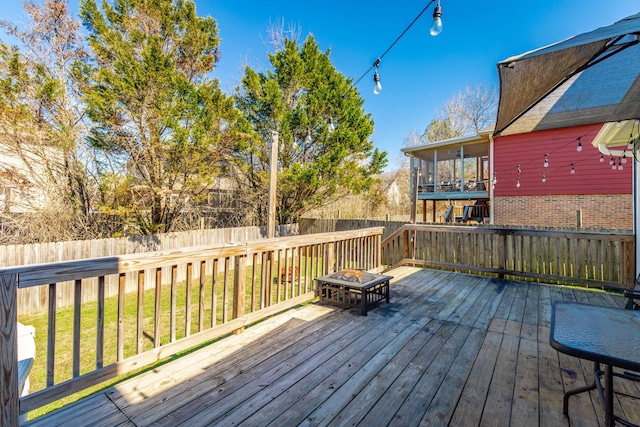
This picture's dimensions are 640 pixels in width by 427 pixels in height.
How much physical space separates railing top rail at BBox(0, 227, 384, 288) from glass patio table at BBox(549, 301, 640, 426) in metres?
2.29

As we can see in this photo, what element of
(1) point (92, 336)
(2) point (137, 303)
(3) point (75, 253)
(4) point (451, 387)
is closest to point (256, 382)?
(2) point (137, 303)

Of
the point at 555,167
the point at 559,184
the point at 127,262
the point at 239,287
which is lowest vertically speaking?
the point at 239,287

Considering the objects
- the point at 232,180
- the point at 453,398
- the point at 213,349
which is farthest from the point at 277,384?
the point at 232,180

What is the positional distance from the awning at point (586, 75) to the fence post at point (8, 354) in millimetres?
3218

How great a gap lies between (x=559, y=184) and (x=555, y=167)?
0.60 m

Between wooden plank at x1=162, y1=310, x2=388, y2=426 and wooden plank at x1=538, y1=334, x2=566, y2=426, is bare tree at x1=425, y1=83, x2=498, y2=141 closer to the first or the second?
wooden plank at x1=538, y1=334, x2=566, y2=426

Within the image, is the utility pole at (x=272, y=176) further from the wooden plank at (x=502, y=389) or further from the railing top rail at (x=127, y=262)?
the wooden plank at (x=502, y=389)

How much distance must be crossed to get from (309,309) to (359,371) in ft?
4.46

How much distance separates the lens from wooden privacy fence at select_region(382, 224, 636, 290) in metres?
4.25

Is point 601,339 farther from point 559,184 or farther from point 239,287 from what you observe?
point 559,184

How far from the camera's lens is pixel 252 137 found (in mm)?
8867

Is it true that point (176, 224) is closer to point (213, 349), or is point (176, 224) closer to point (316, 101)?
point (316, 101)

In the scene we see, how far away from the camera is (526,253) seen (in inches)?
243

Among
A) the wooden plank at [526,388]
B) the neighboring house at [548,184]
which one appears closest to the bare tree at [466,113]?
the neighboring house at [548,184]
